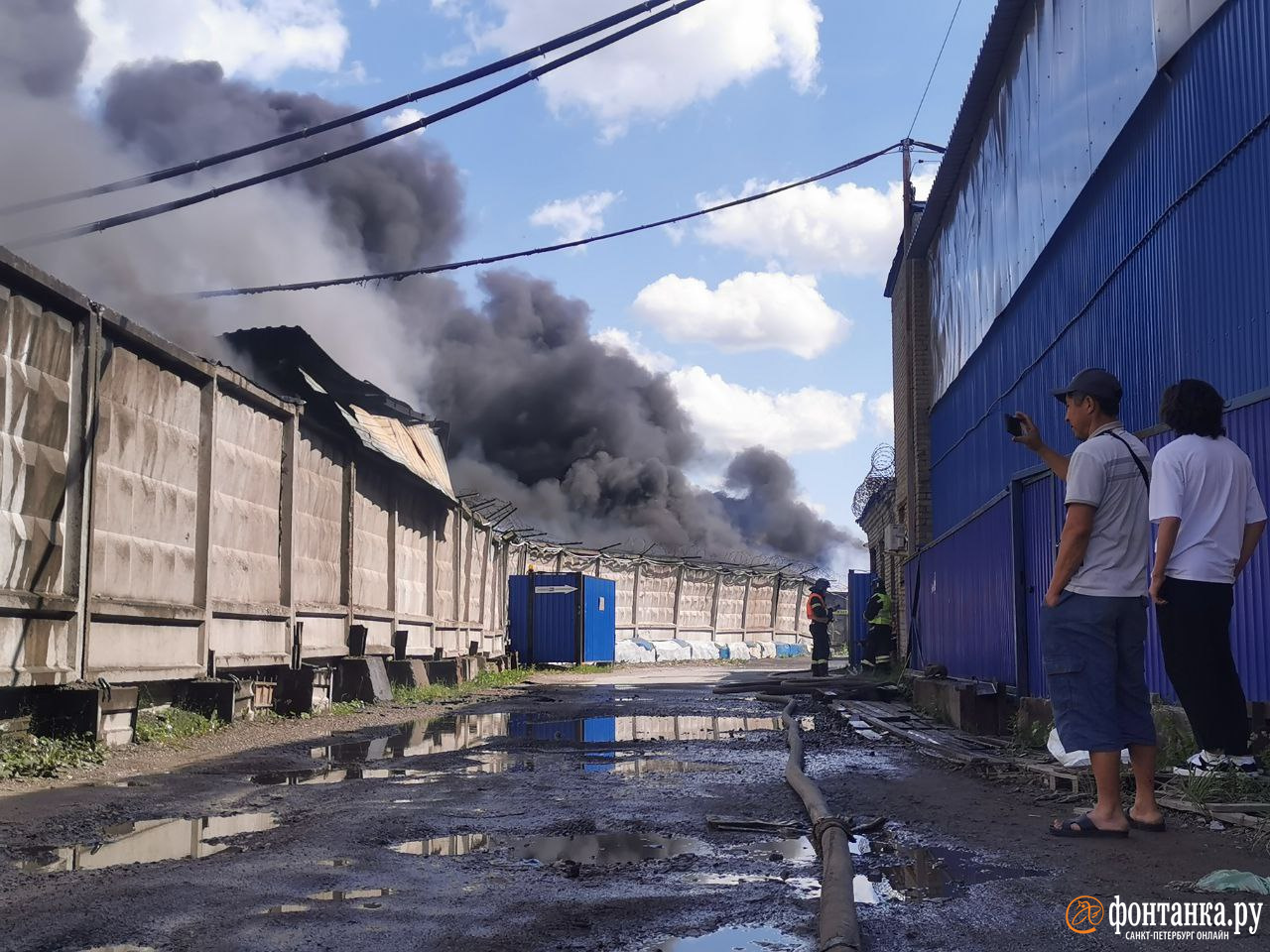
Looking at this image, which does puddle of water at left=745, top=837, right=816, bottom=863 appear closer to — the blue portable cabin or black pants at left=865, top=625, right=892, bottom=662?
black pants at left=865, top=625, right=892, bottom=662

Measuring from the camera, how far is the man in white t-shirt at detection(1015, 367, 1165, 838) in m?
4.20

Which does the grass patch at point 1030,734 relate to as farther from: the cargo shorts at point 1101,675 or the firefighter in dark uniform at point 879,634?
the firefighter in dark uniform at point 879,634

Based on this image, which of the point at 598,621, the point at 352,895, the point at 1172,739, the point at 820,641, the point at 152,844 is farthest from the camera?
the point at 598,621

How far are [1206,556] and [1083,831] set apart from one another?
3.95 ft

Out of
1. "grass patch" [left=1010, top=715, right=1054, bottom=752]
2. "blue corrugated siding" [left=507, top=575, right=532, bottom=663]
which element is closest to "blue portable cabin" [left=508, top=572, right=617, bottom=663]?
"blue corrugated siding" [left=507, top=575, right=532, bottom=663]

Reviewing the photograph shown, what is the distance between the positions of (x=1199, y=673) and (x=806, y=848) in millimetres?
1774

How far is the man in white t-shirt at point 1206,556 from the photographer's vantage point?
4.56m

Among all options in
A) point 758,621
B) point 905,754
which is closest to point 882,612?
point 905,754

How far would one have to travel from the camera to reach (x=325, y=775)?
6.48 metres

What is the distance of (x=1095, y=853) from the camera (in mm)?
3883

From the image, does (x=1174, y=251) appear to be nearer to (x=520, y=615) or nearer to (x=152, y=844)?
(x=152, y=844)

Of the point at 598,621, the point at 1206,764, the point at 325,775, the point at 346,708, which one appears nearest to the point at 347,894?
the point at 325,775

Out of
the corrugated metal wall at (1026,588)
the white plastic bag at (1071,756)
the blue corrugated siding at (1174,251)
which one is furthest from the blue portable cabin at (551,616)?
the white plastic bag at (1071,756)

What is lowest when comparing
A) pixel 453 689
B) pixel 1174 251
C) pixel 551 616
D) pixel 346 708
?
pixel 453 689
